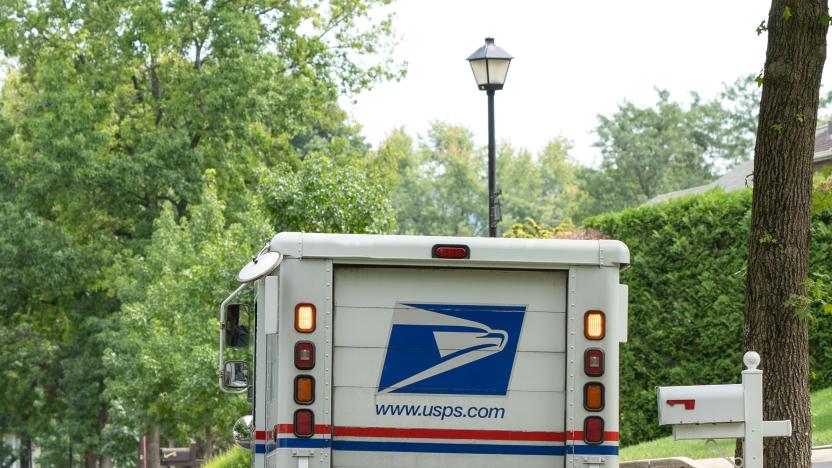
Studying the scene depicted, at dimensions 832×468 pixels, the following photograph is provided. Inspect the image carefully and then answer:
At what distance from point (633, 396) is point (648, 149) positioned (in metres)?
52.6

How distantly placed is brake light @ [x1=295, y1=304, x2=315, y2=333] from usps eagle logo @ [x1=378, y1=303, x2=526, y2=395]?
483mm

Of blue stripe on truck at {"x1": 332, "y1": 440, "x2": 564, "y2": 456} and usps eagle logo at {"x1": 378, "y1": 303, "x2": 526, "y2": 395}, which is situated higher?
usps eagle logo at {"x1": 378, "y1": 303, "x2": 526, "y2": 395}

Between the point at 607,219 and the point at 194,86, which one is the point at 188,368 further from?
the point at 194,86

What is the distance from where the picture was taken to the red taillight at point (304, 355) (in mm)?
8039

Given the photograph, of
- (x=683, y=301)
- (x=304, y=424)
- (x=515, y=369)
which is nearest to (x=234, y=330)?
(x=304, y=424)

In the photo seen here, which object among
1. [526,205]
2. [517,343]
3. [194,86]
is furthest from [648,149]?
[517,343]

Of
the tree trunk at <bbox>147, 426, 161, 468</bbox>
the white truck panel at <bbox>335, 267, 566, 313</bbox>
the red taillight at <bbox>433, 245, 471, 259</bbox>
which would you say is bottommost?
the tree trunk at <bbox>147, 426, 161, 468</bbox>

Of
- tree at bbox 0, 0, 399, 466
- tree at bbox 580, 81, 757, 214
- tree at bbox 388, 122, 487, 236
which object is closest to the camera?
tree at bbox 0, 0, 399, 466

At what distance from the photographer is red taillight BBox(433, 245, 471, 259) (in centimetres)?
805

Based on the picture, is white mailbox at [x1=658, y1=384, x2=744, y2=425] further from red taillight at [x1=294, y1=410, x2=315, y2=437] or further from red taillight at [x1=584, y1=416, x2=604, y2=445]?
red taillight at [x1=294, y1=410, x2=315, y2=437]

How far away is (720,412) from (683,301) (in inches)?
498

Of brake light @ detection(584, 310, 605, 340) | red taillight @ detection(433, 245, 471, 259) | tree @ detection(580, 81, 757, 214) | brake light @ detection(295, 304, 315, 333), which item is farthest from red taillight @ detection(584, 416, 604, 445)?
tree @ detection(580, 81, 757, 214)

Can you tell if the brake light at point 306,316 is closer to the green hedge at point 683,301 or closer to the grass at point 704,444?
the grass at point 704,444

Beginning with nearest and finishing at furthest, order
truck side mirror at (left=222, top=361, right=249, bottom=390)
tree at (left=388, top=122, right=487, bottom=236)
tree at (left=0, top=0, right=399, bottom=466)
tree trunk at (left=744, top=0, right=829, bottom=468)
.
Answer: truck side mirror at (left=222, top=361, right=249, bottom=390), tree trunk at (left=744, top=0, right=829, bottom=468), tree at (left=0, top=0, right=399, bottom=466), tree at (left=388, top=122, right=487, bottom=236)
